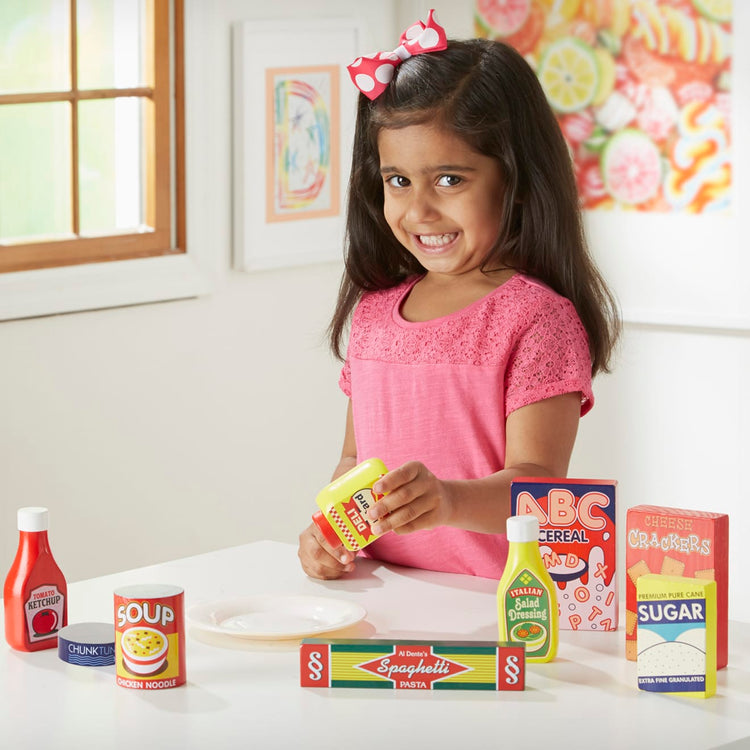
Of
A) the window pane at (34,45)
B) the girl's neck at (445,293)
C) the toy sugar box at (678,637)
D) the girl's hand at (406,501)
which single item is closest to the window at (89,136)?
the window pane at (34,45)

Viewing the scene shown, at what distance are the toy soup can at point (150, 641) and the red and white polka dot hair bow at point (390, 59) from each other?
2.48 feet

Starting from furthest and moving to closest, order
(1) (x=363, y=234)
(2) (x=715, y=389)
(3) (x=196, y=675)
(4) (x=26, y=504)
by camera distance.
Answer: (2) (x=715, y=389), (4) (x=26, y=504), (1) (x=363, y=234), (3) (x=196, y=675)

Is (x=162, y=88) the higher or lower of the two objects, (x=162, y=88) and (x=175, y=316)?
the higher

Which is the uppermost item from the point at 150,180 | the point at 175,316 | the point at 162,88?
the point at 162,88

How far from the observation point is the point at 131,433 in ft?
9.96

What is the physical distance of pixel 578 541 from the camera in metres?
1.41

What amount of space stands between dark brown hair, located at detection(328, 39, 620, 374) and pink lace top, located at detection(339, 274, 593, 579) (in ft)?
0.13

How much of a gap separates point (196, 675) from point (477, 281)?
694 millimetres

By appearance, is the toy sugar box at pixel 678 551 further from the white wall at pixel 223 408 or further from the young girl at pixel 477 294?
the white wall at pixel 223 408

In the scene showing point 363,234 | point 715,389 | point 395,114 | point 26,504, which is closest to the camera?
point 395,114

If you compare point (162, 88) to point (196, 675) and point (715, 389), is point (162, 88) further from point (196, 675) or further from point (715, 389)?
point (196, 675)

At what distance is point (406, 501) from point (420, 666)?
0.21 m

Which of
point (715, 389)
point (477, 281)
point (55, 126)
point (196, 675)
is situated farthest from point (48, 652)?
point (715, 389)

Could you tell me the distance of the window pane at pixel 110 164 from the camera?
2965 mm
